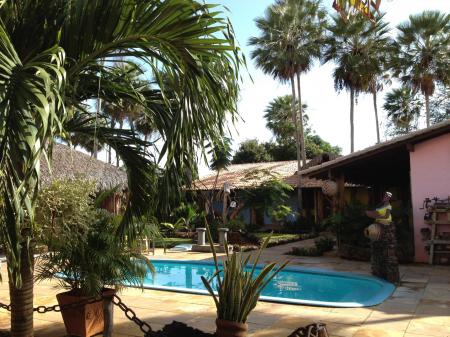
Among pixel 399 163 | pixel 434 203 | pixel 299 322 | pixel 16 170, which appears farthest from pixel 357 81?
pixel 16 170

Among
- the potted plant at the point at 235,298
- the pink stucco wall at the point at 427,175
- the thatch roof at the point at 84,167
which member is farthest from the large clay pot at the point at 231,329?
the thatch roof at the point at 84,167

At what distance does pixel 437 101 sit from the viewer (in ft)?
93.7

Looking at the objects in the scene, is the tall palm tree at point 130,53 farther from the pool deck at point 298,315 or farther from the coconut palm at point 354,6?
the pool deck at point 298,315

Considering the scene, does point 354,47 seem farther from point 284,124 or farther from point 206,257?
point 206,257

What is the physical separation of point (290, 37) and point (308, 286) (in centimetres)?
1711

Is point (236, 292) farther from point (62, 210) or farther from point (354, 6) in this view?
point (354, 6)

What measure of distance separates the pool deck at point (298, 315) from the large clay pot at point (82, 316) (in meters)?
0.30

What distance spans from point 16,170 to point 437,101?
30007 millimetres

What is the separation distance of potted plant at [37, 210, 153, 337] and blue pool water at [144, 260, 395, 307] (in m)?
2.25

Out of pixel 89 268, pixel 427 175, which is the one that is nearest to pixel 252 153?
pixel 427 175

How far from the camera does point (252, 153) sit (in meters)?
38.1

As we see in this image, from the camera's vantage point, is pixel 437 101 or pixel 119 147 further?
pixel 437 101

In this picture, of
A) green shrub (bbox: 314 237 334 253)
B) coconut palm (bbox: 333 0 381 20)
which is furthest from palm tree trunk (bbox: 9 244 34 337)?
green shrub (bbox: 314 237 334 253)

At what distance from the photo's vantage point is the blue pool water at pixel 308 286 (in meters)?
7.97
